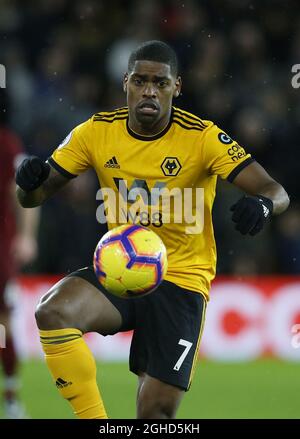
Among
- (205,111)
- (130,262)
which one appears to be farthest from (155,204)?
(205,111)

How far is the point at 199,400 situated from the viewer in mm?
7902

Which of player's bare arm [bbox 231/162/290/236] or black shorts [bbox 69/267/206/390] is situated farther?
black shorts [bbox 69/267/206/390]

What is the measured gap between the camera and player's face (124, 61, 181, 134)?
502 cm

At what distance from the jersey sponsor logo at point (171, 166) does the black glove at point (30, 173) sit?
600 millimetres

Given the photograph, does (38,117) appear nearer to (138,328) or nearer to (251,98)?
(251,98)

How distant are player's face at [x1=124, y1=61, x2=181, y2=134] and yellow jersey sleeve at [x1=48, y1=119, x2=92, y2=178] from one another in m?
0.31

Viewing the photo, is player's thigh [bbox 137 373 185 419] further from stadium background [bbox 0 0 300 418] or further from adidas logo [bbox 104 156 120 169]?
stadium background [bbox 0 0 300 418]

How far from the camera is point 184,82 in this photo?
11.1m

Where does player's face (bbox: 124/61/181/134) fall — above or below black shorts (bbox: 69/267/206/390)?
above

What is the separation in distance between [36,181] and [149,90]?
71cm

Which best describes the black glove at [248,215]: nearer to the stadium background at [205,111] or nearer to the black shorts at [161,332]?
the black shorts at [161,332]

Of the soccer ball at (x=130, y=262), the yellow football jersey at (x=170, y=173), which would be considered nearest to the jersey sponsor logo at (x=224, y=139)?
the yellow football jersey at (x=170, y=173)

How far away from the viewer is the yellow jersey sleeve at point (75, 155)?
17.2 ft

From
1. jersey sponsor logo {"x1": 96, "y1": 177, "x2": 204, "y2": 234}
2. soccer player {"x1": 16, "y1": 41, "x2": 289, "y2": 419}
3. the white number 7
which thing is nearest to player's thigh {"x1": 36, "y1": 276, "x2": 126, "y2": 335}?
soccer player {"x1": 16, "y1": 41, "x2": 289, "y2": 419}
